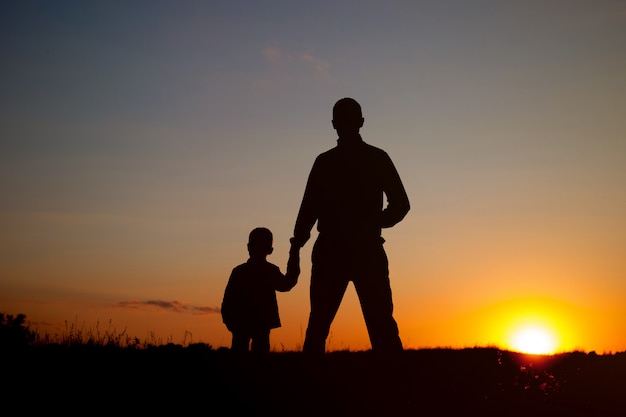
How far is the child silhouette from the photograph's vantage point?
10773 mm

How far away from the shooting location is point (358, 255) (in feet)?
26.4

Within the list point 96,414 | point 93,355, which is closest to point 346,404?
point 96,414

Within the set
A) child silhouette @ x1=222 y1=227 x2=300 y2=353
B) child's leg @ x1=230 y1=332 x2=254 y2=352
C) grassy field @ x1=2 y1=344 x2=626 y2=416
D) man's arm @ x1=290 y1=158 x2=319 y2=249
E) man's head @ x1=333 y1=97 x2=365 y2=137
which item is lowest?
grassy field @ x1=2 y1=344 x2=626 y2=416

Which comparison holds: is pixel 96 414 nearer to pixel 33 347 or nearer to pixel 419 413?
pixel 419 413

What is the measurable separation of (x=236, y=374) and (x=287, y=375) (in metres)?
0.58

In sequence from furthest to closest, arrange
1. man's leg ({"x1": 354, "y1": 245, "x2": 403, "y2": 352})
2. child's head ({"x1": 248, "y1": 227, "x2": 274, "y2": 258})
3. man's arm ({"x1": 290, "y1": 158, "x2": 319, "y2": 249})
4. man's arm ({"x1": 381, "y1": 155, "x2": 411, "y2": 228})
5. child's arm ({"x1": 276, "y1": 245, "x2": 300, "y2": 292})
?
child's head ({"x1": 248, "y1": 227, "x2": 274, "y2": 258}) < child's arm ({"x1": 276, "y1": 245, "x2": 300, "y2": 292}) < man's arm ({"x1": 290, "y1": 158, "x2": 319, "y2": 249}) < man's arm ({"x1": 381, "y1": 155, "x2": 411, "y2": 228}) < man's leg ({"x1": 354, "y1": 245, "x2": 403, "y2": 352})

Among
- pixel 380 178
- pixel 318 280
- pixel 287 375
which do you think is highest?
pixel 380 178

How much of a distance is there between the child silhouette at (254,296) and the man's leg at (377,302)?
2.93 metres

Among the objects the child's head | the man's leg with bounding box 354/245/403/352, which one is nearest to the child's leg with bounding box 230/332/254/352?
the child's head

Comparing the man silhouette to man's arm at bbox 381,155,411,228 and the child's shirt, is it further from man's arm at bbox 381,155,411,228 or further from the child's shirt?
the child's shirt

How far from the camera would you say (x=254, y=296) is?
1077 centimetres

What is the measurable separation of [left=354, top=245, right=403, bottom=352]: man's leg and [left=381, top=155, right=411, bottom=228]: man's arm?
47cm

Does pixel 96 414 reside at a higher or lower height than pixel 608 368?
lower

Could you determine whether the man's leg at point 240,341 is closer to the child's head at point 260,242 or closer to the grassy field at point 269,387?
the grassy field at point 269,387
